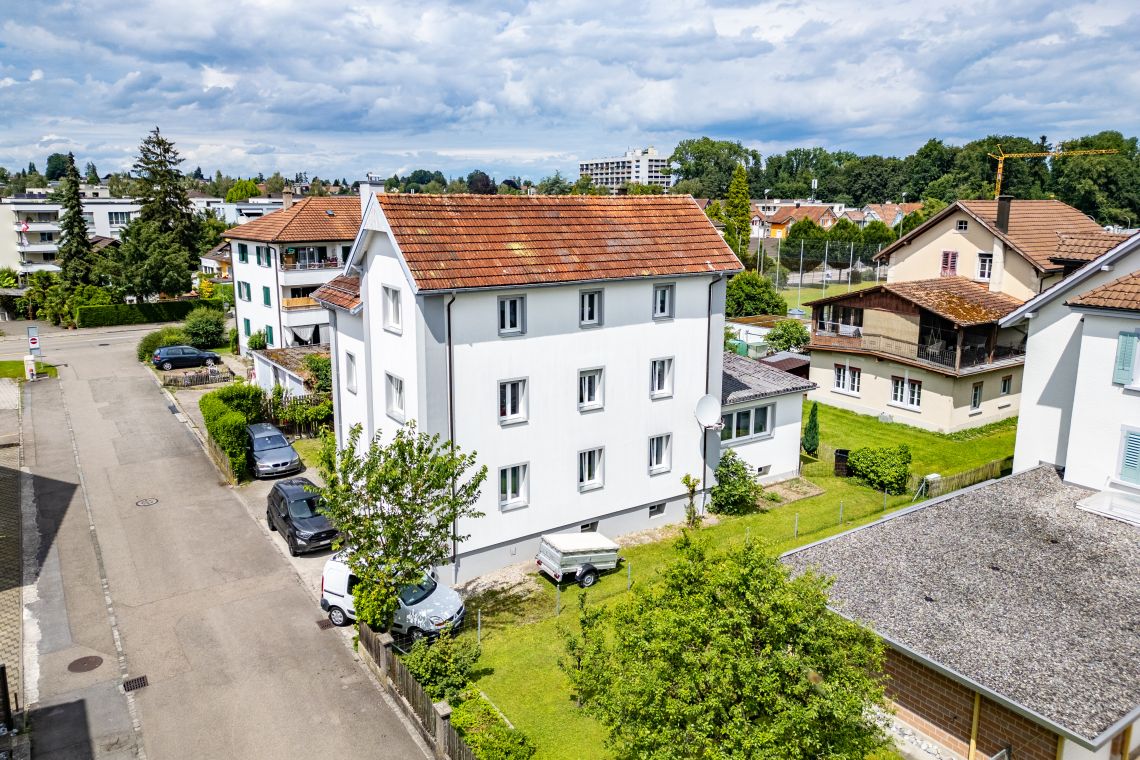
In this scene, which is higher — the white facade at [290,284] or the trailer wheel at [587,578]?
the white facade at [290,284]

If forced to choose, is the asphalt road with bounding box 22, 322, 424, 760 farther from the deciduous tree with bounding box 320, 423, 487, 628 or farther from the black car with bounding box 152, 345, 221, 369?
the black car with bounding box 152, 345, 221, 369

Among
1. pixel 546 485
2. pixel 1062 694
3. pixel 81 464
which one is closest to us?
pixel 1062 694

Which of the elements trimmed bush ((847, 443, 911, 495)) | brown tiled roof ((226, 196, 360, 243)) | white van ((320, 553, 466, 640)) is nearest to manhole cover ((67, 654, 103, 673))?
white van ((320, 553, 466, 640))

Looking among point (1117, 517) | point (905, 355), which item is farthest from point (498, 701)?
point (905, 355)

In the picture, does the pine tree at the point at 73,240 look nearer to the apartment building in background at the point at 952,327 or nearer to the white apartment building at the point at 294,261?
the white apartment building at the point at 294,261

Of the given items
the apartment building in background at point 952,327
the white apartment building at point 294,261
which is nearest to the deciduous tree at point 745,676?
the apartment building in background at point 952,327

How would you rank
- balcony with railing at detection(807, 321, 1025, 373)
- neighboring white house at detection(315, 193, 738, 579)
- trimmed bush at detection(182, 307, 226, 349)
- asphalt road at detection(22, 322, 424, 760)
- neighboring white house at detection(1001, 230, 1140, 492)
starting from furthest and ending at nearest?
trimmed bush at detection(182, 307, 226, 349) → balcony with railing at detection(807, 321, 1025, 373) → neighboring white house at detection(315, 193, 738, 579) → neighboring white house at detection(1001, 230, 1140, 492) → asphalt road at detection(22, 322, 424, 760)

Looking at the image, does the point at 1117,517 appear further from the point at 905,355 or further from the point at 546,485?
the point at 905,355
